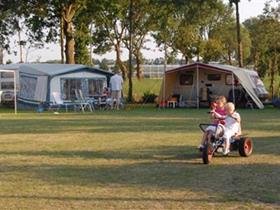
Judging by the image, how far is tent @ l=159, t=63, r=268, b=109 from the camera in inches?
1246

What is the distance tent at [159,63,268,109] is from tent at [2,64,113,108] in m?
3.75

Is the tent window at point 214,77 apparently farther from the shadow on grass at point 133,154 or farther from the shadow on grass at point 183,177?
the shadow on grass at point 183,177

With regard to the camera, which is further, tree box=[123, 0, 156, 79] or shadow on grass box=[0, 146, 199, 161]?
tree box=[123, 0, 156, 79]

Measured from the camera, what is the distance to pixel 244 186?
27.1 ft

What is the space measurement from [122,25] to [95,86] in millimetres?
21882

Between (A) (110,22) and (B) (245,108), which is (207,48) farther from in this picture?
(B) (245,108)

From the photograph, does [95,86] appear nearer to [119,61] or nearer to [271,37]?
[271,37]

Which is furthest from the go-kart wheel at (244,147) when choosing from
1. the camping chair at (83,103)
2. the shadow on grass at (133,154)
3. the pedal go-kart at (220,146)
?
the camping chair at (83,103)

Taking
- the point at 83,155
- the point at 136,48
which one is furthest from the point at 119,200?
the point at 136,48

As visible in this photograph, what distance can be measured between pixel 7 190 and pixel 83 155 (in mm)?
3660

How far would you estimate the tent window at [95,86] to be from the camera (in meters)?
33.3

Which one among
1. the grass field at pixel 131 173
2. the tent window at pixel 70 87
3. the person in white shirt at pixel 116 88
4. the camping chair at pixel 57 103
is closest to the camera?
the grass field at pixel 131 173

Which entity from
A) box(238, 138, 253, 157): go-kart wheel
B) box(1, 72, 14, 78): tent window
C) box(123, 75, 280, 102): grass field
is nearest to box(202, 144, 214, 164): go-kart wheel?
box(238, 138, 253, 157): go-kart wheel

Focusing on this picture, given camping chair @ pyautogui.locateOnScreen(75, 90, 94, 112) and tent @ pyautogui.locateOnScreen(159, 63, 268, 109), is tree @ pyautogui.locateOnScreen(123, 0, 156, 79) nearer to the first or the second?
tent @ pyautogui.locateOnScreen(159, 63, 268, 109)
